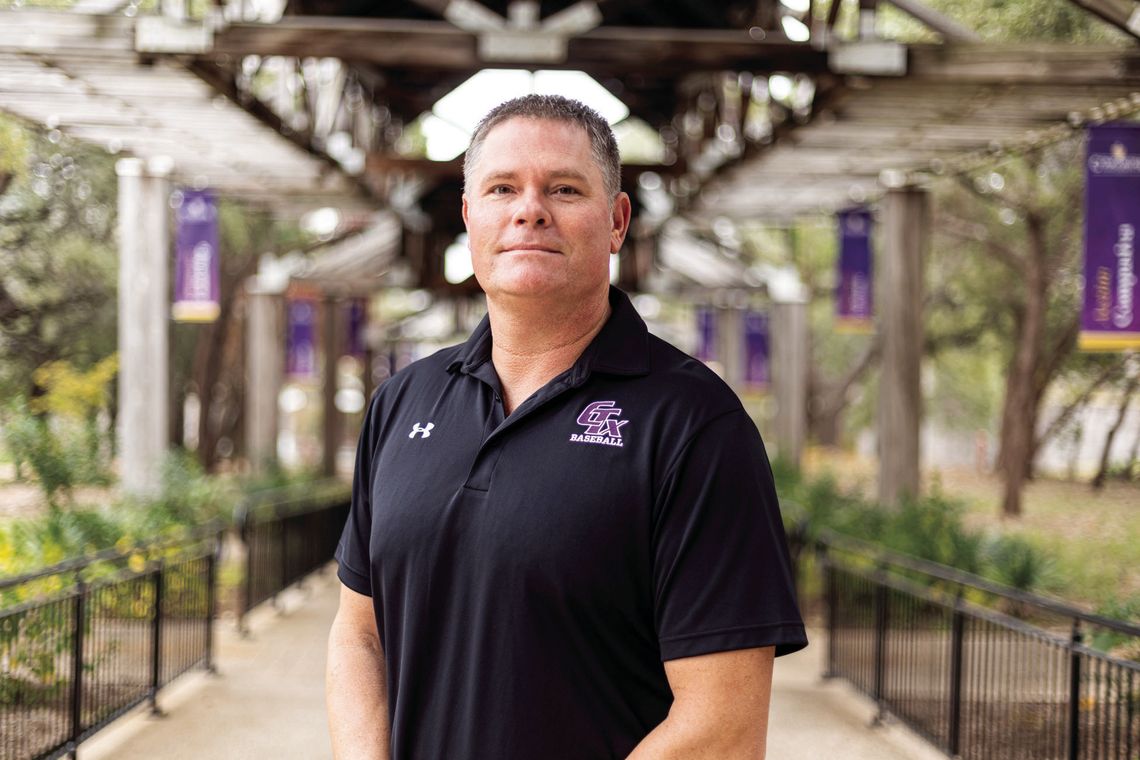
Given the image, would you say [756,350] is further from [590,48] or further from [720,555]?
[720,555]

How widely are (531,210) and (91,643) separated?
612 cm

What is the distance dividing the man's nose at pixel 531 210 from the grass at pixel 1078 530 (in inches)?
274

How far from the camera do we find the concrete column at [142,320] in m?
13.0

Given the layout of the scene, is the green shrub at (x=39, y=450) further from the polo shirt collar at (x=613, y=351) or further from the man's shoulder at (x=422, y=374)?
the polo shirt collar at (x=613, y=351)

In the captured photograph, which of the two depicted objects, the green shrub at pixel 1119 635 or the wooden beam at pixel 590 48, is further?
the wooden beam at pixel 590 48

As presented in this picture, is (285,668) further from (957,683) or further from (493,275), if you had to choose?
(493,275)

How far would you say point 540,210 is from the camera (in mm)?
2014

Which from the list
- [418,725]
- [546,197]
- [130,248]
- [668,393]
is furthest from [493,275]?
[130,248]

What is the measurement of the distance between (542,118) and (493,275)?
0.88ft

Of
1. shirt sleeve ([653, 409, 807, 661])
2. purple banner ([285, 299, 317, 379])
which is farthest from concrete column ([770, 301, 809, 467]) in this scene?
shirt sleeve ([653, 409, 807, 661])

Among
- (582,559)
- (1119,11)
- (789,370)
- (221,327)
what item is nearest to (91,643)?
(582,559)

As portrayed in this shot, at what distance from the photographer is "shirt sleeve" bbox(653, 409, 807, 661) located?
1845mm

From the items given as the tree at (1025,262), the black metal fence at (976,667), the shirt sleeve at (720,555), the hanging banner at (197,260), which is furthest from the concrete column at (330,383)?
the shirt sleeve at (720,555)

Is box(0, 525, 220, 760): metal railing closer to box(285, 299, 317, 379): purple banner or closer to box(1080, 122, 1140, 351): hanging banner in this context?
box(1080, 122, 1140, 351): hanging banner
